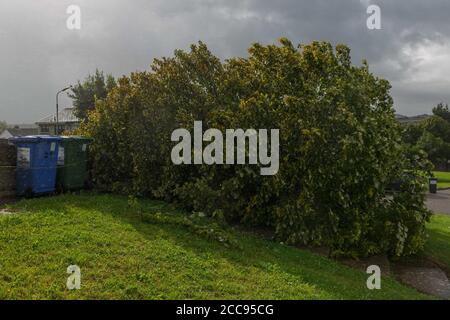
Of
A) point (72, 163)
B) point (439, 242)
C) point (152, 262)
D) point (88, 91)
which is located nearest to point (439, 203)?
point (439, 242)

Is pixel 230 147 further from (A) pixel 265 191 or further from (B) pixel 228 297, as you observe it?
(B) pixel 228 297

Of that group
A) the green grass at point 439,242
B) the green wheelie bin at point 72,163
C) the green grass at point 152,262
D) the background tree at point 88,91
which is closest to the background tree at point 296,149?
the green grass at point 439,242

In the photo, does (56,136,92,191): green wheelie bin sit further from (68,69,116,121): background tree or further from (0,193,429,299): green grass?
(68,69,116,121): background tree

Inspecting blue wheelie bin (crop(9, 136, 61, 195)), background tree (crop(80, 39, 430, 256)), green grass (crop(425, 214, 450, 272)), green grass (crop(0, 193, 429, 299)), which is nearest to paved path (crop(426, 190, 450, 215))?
green grass (crop(425, 214, 450, 272))

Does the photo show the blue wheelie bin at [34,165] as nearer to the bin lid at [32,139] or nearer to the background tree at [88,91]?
the bin lid at [32,139]

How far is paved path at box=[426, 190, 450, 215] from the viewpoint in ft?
53.9

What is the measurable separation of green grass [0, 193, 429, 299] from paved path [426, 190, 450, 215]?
11542mm

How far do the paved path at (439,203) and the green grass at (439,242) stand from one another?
3164mm

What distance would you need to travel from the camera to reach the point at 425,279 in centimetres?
740

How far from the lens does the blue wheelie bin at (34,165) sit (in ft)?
31.1

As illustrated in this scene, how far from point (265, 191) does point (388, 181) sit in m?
2.57

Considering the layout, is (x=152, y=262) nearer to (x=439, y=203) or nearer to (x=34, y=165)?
(x=34, y=165)
